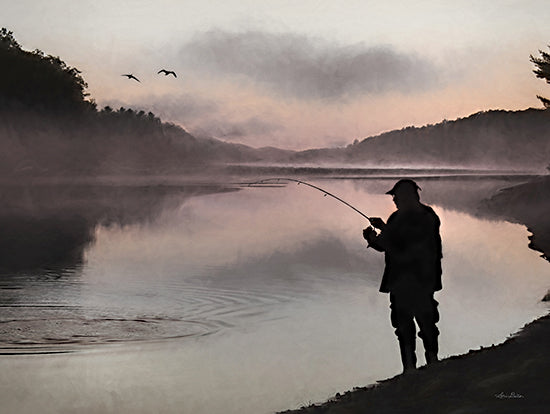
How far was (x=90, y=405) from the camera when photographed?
1184cm

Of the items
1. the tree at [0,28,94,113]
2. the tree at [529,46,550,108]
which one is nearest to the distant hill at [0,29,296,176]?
the tree at [0,28,94,113]

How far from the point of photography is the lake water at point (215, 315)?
41.5 ft

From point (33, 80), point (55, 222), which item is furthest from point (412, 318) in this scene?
point (33, 80)

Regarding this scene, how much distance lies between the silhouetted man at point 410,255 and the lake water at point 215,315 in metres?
2.25

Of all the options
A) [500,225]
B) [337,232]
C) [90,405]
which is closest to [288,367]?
[90,405]

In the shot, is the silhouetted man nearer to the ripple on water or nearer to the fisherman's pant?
the fisherman's pant

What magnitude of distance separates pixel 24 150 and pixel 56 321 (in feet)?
326

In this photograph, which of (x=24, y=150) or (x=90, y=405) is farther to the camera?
(x=24, y=150)

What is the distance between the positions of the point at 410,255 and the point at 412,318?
0.84 metres

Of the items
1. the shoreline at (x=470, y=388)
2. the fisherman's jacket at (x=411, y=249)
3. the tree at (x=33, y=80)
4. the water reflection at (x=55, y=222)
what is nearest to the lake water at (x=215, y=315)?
the water reflection at (x=55, y=222)

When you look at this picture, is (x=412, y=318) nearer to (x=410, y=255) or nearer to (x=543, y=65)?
(x=410, y=255)

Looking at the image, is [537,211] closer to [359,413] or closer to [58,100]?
[359,413]

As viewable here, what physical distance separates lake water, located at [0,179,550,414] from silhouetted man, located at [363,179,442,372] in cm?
225

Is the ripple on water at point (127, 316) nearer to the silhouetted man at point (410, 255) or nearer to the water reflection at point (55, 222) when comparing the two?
the water reflection at point (55, 222)
